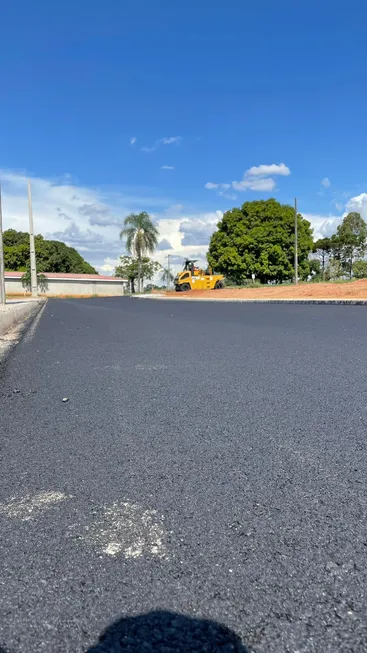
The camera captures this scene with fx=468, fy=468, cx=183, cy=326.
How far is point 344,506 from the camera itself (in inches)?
94.0

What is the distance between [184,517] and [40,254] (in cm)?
8102

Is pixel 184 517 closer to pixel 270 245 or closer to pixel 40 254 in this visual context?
pixel 270 245

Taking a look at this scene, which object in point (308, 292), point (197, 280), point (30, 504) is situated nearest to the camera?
point (30, 504)

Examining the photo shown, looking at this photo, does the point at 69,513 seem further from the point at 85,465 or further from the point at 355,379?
the point at 355,379

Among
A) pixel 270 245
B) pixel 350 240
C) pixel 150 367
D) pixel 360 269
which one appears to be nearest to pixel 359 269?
pixel 360 269

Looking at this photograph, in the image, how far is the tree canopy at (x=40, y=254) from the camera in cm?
7575

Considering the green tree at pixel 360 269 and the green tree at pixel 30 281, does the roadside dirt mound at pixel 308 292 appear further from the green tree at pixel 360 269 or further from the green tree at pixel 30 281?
the green tree at pixel 30 281

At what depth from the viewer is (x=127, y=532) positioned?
2168 mm

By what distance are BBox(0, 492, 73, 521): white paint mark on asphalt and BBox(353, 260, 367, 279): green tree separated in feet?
164

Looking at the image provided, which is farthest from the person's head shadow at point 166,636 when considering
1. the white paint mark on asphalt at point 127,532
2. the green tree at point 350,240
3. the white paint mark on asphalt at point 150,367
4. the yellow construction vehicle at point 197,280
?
the green tree at point 350,240

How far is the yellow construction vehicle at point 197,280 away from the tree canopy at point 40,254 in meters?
32.0

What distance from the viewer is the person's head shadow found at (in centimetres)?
150

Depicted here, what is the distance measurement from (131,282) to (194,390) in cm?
7195

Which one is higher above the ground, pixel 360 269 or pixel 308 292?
pixel 360 269
